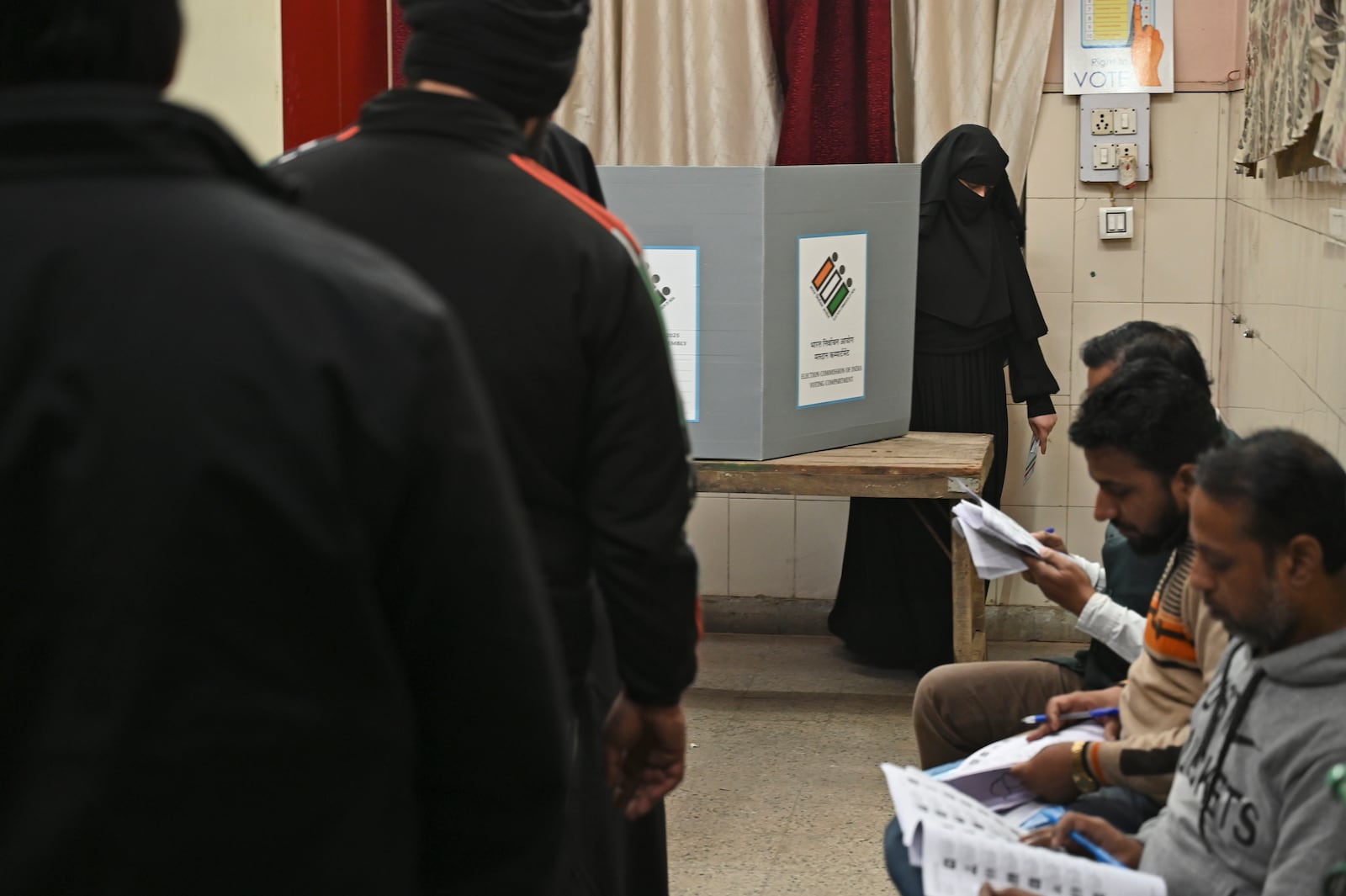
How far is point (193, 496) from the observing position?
0.73 metres

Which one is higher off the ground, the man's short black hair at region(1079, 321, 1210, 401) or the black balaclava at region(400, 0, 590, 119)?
the black balaclava at region(400, 0, 590, 119)

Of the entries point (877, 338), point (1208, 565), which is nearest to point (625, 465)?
point (1208, 565)

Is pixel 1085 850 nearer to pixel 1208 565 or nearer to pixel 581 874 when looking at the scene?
pixel 1208 565

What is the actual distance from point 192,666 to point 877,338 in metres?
3.49

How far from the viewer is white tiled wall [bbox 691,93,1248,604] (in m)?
4.59

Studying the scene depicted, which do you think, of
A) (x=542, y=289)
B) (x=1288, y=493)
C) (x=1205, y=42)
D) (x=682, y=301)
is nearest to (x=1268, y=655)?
(x=1288, y=493)

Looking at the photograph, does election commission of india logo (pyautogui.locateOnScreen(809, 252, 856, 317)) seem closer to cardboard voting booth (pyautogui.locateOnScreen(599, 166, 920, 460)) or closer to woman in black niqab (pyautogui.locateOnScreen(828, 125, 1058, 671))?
cardboard voting booth (pyautogui.locateOnScreen(599, 166, 920, 460))

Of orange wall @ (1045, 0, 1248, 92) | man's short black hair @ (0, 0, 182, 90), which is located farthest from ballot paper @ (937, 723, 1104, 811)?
orange wall @ (1045, 0, 1248, 92)

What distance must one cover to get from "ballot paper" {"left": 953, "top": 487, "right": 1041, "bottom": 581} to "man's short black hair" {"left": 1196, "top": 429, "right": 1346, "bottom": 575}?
982mm

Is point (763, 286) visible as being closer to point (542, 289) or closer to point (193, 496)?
point (542, 289)

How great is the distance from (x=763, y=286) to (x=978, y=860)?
2.26 meters

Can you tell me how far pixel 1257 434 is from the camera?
1.72m

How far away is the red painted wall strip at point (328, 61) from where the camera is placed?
4117mm

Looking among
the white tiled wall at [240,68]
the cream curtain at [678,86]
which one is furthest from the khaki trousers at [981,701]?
the cream curtain at [678,86]
